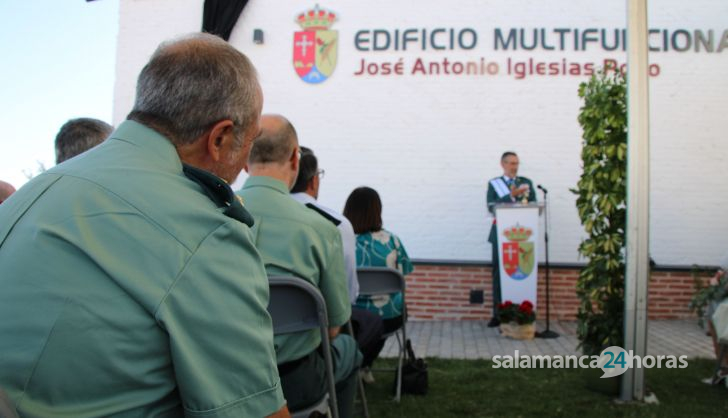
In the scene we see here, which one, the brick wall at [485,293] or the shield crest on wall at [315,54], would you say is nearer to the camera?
the brick wall at [485,293]

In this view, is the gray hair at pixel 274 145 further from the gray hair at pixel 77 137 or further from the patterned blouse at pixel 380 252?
the patterned blouse at pixel 380 252

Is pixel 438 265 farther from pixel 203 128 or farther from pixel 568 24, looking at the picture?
pixel 203 128

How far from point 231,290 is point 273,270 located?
3.94 ft

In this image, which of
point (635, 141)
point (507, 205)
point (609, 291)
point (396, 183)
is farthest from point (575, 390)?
point (396, 183)

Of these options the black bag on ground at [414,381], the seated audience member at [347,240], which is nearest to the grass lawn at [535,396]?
the black bag on ground at [414,381]

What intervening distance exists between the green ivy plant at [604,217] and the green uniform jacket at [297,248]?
2677 millimetres

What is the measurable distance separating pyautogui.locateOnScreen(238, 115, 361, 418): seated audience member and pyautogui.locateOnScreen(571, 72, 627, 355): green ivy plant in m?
2.58

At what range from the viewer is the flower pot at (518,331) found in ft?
21.8

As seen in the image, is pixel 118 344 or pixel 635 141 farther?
pixel 635 141

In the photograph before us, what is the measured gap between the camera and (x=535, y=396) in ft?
14.1

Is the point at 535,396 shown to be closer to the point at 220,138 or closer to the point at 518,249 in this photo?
the point at 518,249

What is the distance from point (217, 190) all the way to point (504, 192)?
253 inches

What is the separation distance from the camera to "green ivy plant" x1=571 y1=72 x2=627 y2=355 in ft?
14.6

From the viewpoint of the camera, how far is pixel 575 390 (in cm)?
445
